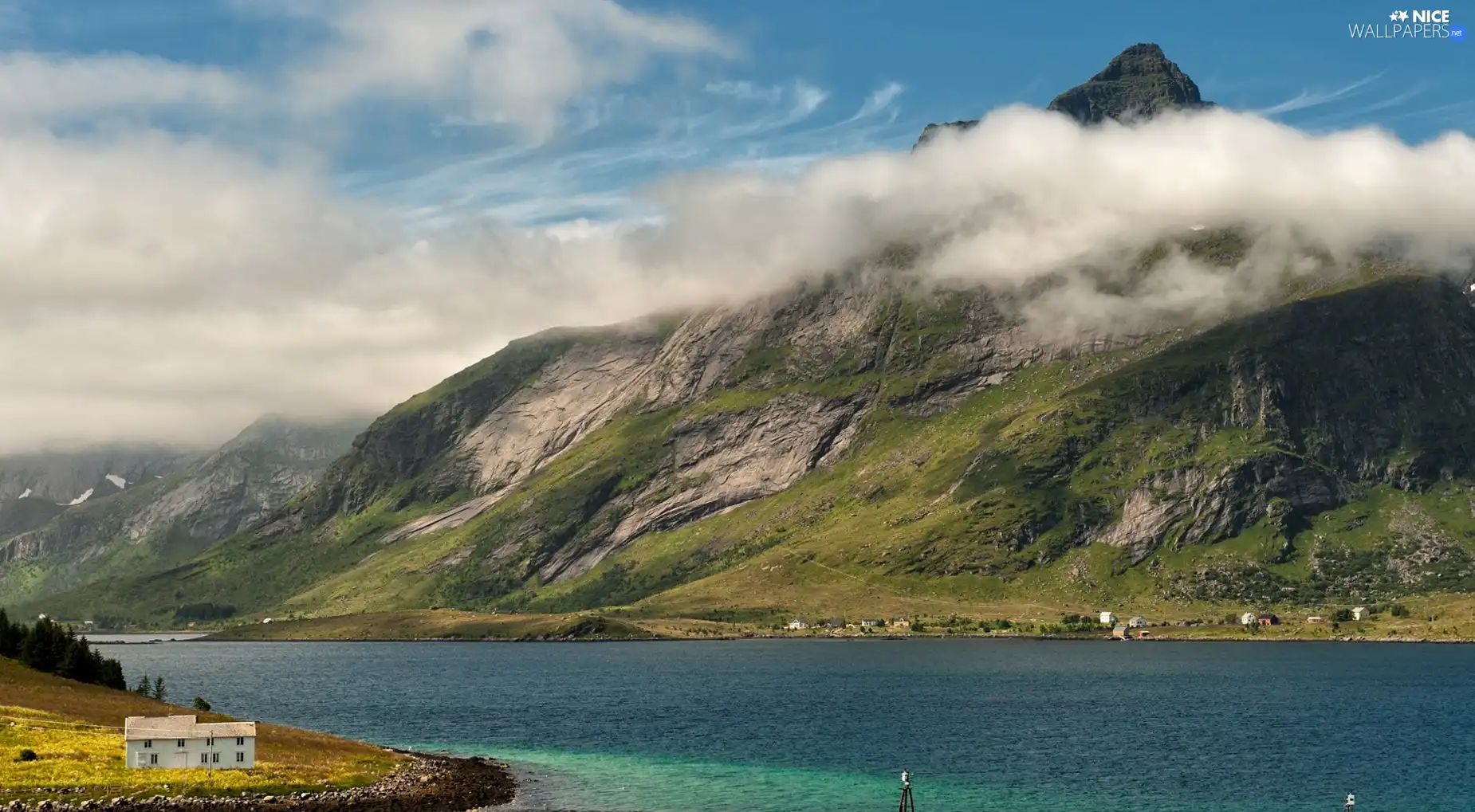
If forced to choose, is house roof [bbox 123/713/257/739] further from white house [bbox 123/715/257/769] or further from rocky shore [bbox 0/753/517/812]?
rocky shore [bbox 0/753/517/812]

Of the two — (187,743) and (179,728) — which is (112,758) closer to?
(179,728)

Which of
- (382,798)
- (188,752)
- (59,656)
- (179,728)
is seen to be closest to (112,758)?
(179,728)

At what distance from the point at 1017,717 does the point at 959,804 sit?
75.7m

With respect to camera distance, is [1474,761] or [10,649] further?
[10,649]

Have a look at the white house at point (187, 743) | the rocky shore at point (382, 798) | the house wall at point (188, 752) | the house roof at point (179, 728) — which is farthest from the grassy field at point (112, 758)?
the house roof at point (179, 728)

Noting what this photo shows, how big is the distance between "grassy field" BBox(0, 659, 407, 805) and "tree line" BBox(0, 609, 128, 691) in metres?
16.4

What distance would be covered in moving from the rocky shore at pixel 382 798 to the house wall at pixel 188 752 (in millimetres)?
8248

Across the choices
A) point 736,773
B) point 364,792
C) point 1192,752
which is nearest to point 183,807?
point 364,792

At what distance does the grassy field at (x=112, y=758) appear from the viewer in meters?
114

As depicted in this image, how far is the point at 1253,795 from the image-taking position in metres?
132

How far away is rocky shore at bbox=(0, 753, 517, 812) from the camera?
10919cm

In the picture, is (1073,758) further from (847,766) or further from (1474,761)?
(1474,761)

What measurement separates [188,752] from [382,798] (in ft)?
58.1

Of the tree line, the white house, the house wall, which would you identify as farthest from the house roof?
the tree line
